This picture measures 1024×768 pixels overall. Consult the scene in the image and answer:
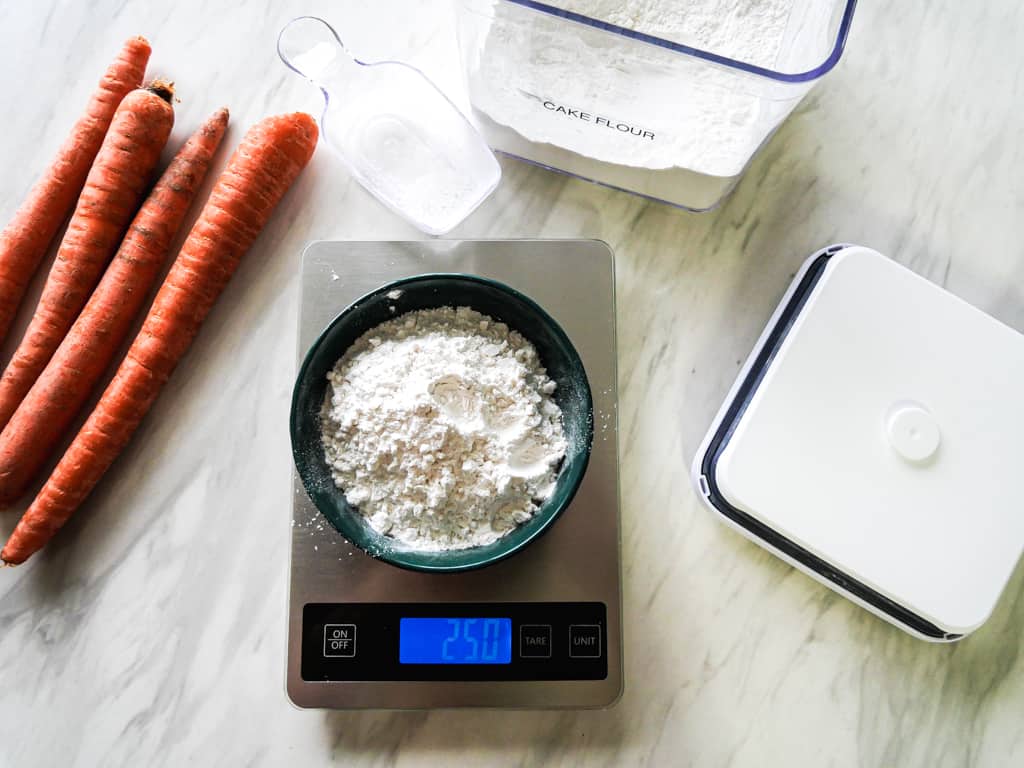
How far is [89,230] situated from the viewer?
79cm

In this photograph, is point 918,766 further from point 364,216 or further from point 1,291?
point 1,291

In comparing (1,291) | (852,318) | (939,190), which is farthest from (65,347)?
(939,190)

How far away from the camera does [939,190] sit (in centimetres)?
81

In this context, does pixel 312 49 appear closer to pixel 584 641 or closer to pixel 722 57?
pixel 722 57

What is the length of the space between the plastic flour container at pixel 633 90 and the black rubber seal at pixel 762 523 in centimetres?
14

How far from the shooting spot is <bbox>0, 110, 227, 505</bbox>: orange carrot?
764 mm

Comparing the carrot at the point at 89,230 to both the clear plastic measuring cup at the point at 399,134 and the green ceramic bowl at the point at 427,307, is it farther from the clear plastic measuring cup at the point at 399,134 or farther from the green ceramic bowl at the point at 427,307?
the green ceramic bowl at the point at 427,307

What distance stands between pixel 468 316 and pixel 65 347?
0.45 m

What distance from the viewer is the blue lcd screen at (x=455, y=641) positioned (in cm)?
72

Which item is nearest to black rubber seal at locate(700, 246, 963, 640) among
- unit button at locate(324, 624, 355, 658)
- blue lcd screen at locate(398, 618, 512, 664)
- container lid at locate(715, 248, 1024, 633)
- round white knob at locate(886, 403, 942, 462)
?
container lid at locate(715, 248, 1024, 633)

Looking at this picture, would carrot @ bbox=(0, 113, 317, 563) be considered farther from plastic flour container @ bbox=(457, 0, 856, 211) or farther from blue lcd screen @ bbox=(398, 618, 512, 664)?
blue lcd screen @ bbox=(398, 618, 512, 664)

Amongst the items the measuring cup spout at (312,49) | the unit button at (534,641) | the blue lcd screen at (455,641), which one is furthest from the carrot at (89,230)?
the unit button at (534,641)

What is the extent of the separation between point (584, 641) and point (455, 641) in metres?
0.13

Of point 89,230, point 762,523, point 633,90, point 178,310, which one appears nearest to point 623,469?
point 762,523
